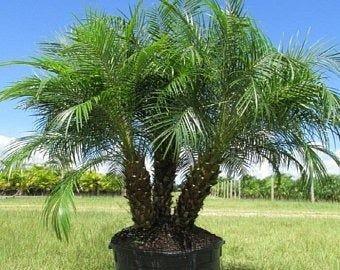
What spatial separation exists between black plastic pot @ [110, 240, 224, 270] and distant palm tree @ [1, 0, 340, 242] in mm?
363

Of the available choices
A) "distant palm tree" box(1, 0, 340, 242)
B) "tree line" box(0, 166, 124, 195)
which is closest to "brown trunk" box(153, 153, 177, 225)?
"distant palm tree" box(1, 0, 340, 242)

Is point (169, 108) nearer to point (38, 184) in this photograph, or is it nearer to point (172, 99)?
point (172, 99)

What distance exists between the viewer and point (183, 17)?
5.10 meters

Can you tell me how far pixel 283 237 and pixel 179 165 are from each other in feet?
16.7

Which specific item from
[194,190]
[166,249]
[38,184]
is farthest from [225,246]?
[38,184]

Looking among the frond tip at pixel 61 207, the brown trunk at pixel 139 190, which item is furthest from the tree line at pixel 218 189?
the frond tip at pixel 61 207

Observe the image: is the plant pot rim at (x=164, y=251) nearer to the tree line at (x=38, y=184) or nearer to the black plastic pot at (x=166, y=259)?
the black plastic pot at (x=166, y=259)

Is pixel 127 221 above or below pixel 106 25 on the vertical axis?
below

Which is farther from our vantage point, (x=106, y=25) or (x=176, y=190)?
(x=176, y=190)

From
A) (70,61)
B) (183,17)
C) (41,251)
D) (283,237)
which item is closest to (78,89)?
(70,61)

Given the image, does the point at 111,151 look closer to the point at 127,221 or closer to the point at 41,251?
the point at 41,251

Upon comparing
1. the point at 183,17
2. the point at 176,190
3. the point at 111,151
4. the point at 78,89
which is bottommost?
the point at 176,190

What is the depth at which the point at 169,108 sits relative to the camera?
5.20m

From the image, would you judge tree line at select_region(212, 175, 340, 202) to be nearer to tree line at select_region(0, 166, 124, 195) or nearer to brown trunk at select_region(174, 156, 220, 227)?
tree line at select_region(0, 166, 124, 195)
